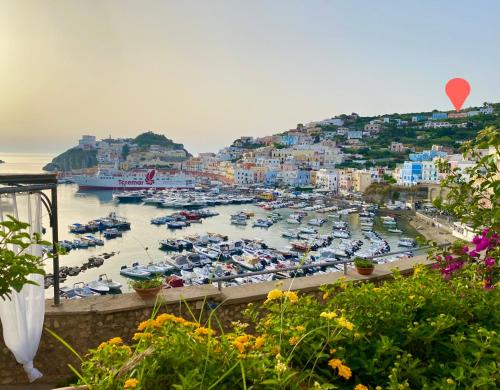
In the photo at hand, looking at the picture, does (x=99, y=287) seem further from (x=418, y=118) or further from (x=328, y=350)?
(x=418, y=118)

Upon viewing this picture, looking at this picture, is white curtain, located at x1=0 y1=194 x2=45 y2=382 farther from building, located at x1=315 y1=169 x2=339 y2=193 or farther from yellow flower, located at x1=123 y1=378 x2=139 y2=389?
building, located at x1=315 y1=169 x2=339 y2=193

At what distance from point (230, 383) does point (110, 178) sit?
5892 centimetres

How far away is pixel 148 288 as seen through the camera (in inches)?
117

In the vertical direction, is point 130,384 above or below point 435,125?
below

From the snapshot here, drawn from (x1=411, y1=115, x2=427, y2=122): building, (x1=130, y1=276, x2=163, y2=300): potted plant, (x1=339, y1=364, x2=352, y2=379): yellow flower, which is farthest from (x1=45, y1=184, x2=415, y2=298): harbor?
(x1=411, y1=115, x2=427, y2=122): building

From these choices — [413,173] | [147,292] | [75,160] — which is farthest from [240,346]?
[75,160]

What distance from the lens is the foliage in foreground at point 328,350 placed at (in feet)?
3.19

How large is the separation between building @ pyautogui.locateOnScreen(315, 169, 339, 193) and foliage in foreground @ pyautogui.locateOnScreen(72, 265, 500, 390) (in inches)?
2123

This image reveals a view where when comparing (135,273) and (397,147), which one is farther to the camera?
(397,147)

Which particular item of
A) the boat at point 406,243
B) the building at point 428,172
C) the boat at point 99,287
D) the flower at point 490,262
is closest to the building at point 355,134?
the building at point 428,172

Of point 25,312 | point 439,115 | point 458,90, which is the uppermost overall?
point 439,115

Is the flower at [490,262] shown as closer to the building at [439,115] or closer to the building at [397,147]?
the building at [397,147]

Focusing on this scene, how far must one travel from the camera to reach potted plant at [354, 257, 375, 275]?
3.65 m

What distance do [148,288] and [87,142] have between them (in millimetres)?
113018
